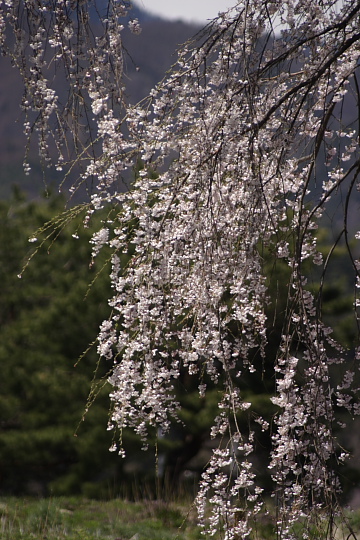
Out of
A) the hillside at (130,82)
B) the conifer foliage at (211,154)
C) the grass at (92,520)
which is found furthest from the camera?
the hillside at (130,82)

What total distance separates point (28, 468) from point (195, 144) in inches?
324

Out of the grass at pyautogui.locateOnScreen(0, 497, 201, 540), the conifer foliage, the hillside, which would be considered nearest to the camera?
the conifer foliage

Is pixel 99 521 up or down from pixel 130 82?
down

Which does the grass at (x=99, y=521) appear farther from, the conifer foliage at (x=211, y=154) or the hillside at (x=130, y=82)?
the hillside at (x=130, y=82)

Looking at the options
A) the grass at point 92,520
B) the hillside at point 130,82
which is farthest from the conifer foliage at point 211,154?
the hillside at point 130,82

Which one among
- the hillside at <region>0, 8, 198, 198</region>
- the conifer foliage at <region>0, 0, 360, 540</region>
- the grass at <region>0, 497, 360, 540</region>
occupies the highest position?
the hillside at <region>0, 8, 198, 198</region>

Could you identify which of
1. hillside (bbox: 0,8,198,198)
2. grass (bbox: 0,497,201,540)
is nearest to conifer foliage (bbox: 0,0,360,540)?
grass (bbox: 0,497,201,540)

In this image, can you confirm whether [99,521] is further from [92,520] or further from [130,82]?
[130,82]

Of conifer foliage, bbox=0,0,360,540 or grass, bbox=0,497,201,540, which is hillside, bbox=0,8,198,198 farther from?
conifer foliage, bbox=0,0,360,540

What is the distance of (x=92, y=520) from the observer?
747 cm

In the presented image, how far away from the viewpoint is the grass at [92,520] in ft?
22.2

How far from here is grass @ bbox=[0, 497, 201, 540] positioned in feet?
22.2

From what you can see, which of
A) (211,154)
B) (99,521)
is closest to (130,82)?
(99,521)

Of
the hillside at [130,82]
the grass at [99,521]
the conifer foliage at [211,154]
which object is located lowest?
the grass at [99,521]
